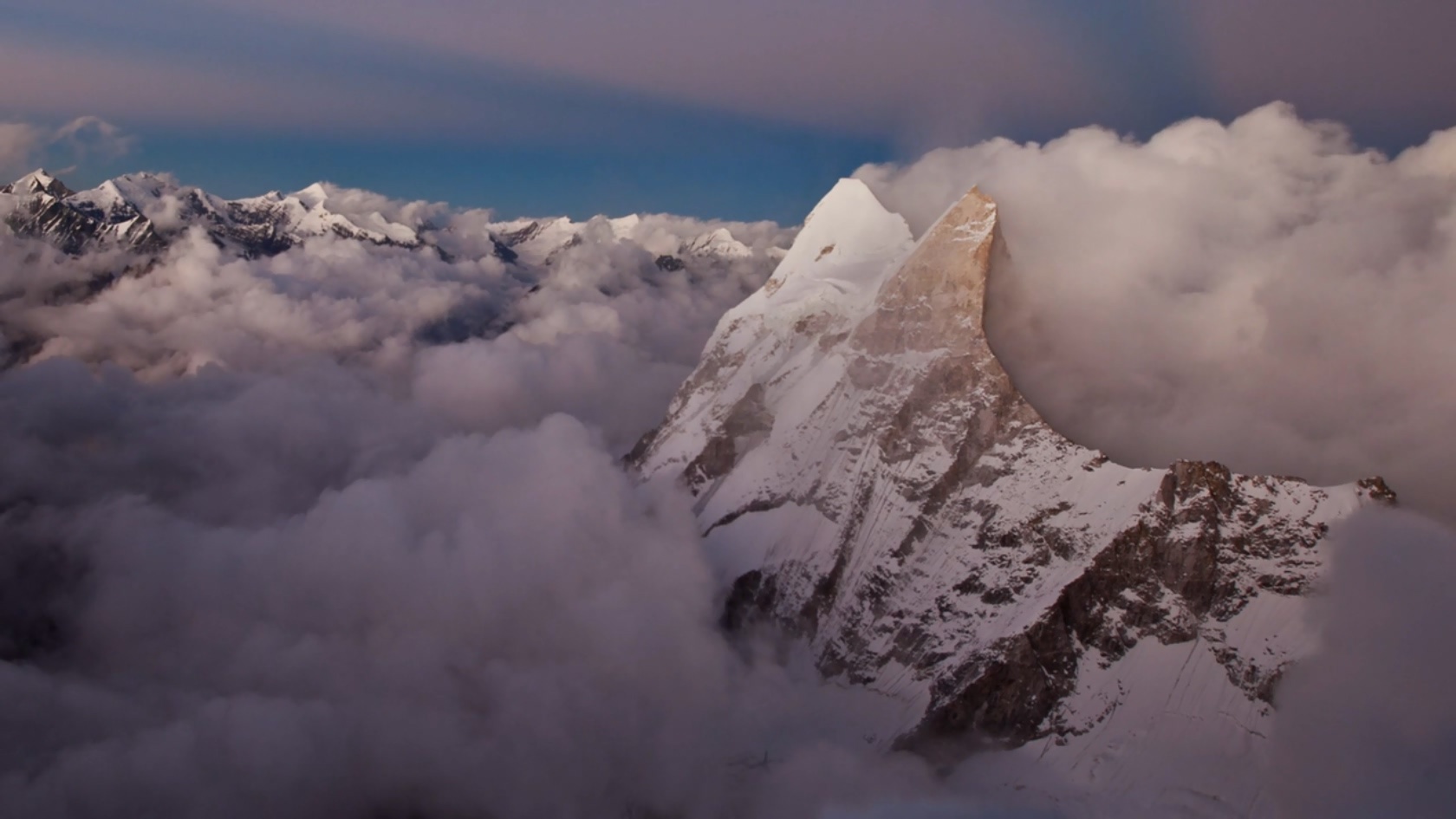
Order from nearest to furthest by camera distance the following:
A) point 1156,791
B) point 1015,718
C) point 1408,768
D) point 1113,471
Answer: point 1408,768 < point 1156,791 < point 1015,718 < point 1113,471

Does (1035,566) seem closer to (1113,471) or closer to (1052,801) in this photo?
(1113,471)

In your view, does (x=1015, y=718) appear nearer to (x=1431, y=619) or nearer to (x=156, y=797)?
(x=1431, y=619)

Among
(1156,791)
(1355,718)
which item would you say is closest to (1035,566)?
(1156,791)

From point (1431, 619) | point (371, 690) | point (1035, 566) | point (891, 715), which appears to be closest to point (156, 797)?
point (371, 690)

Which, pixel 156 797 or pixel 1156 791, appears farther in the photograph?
pixel 1156 791

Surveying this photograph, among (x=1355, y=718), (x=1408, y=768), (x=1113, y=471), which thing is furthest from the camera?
(x=1113, y=471)

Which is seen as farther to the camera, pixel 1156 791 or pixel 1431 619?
pixel 1156 791

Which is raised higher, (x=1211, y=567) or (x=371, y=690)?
(x=1211, y=567)

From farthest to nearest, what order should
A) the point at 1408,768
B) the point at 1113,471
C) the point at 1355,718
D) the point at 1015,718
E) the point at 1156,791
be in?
the point at 1113,471 < the point at 1015,718 < the point at 1156,791 < the point at 1355,718 < the point at 1408,768

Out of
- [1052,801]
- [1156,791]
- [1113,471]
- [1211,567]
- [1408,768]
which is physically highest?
[1113,471]
